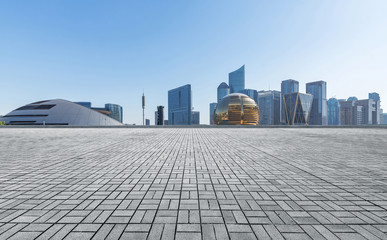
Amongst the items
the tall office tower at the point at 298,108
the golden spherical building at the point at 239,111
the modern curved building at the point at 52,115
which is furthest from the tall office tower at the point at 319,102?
the modern curved building at the point at 52,115

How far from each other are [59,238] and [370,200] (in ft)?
15.3

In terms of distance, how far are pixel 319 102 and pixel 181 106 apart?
133942 millimetres

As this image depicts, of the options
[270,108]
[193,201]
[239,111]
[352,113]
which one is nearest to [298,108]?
[270,108]

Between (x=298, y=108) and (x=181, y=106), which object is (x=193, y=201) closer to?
(x=298, y=108)

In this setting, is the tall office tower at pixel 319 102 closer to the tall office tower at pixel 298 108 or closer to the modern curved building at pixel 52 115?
the tall office tower at pixel 298 108

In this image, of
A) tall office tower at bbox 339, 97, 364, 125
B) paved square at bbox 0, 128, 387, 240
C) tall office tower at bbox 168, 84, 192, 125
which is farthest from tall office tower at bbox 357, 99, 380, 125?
paved square at bbox 0, 128, 387, 240

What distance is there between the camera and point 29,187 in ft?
11.7

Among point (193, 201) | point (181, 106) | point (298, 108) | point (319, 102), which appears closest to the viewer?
point (193, 201)

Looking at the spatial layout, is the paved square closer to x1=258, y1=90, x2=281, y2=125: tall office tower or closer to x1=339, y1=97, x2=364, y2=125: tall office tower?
x1=258, y1=90, x2=281, y2=125: tall office tower

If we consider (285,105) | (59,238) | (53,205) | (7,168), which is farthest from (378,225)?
(285,105)

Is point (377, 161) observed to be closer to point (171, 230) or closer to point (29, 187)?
point (171, 230)

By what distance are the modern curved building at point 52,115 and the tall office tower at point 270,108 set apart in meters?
132

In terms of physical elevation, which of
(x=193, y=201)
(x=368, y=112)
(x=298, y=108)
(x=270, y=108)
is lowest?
(x=193, y=201)

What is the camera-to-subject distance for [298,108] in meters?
116
